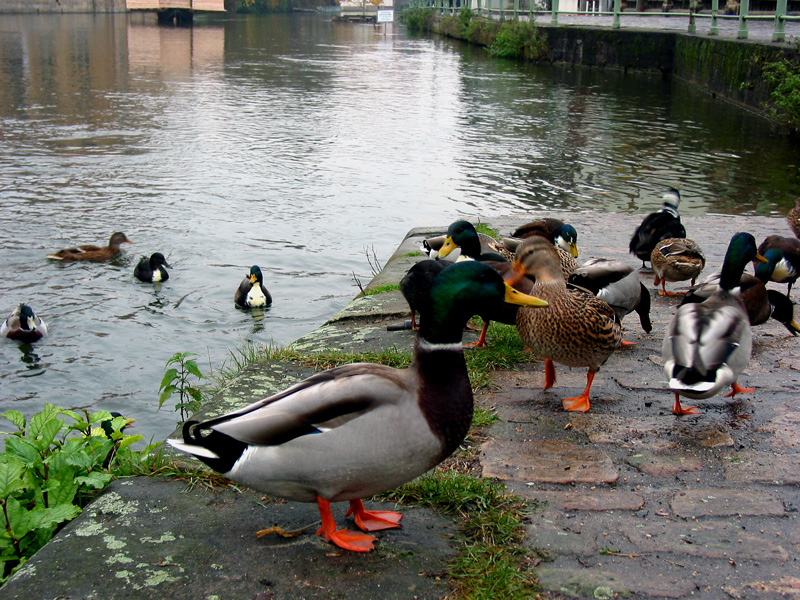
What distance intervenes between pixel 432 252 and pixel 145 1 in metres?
69.2

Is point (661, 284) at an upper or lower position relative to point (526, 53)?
lower

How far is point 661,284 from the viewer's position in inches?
263

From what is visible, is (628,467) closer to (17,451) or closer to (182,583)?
(182,583)

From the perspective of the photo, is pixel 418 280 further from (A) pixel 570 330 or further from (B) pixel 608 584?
(B) pixel 608 584

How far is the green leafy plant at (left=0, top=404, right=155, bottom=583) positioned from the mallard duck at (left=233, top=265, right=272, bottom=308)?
4.71 meters

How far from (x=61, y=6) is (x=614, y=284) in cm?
7804

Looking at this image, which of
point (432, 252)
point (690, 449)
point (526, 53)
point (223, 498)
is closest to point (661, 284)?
point (432, 252)

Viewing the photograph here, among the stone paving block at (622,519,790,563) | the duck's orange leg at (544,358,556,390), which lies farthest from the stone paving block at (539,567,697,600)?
the duck's orange leg at (544,358,556,390)

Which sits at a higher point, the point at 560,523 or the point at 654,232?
the point at 654,232

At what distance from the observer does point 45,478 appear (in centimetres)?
322

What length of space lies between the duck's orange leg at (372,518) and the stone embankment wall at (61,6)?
243 ft

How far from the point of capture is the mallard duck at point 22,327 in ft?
23.7

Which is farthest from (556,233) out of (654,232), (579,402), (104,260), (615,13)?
(615,13)

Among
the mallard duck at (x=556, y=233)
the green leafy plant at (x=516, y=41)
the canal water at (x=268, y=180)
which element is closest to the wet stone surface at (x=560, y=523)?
the mallard duck at (x=556, y=233)
